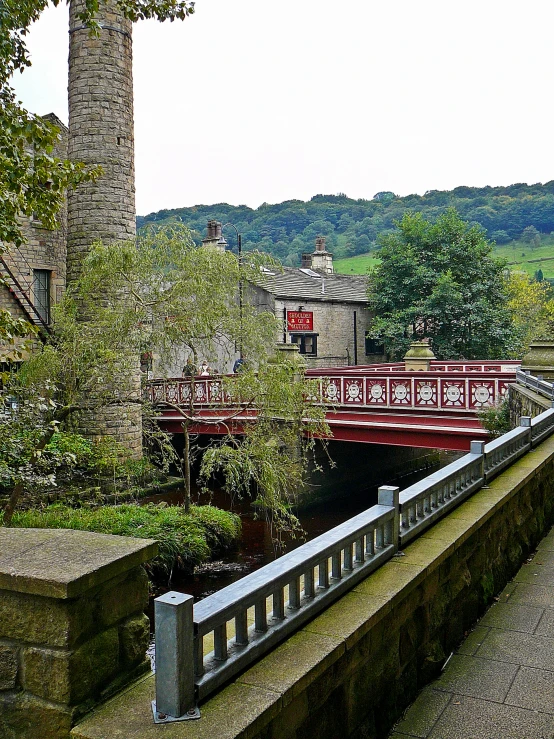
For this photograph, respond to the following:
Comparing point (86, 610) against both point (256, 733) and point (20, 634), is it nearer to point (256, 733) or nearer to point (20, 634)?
point (20, 634)

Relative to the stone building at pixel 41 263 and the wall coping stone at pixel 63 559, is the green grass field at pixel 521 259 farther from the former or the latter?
the wall coping stone at pixel 63 559

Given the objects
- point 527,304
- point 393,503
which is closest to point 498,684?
point 393,503

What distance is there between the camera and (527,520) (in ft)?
19.8

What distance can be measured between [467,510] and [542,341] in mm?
11216

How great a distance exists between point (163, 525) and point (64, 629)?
1194 cm

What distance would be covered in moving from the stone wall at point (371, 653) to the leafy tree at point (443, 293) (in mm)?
28594

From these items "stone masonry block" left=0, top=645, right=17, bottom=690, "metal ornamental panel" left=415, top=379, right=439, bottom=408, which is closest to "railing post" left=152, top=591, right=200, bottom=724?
"stone masonry block" left=0, top=645, right=17, bottom=690

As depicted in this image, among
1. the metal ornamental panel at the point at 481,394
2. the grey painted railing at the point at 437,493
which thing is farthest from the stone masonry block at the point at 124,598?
the metal ornamental panel at the point at 481,394

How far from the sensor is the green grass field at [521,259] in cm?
8181

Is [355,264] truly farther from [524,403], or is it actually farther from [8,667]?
[8,667]

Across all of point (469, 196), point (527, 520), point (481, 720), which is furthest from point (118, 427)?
point (469, 196)

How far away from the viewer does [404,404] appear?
16.9m

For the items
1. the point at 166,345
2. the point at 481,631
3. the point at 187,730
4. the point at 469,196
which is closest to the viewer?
the point at 187,730

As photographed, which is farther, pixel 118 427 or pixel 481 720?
pixel 118 427
